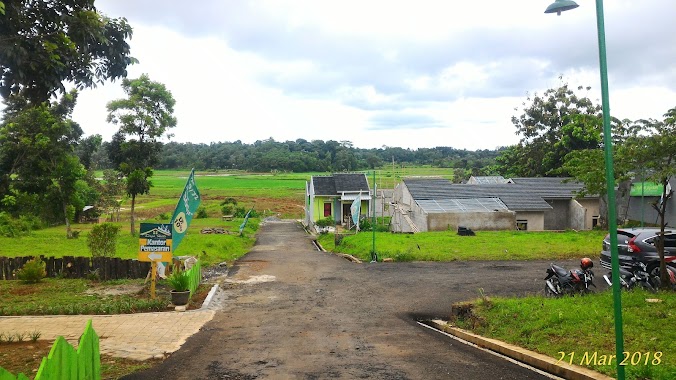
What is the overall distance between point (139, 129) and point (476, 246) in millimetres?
21929

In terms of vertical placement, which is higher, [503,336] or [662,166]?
[662,166]

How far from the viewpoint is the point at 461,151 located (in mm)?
140875

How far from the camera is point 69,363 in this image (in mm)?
5156

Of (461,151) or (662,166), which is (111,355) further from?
(461,151)

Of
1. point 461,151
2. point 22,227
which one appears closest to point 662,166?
point 22,227

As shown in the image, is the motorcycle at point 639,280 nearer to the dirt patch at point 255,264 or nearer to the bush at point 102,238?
the dirt patch at point 255,264

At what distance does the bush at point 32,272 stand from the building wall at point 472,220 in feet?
71.7

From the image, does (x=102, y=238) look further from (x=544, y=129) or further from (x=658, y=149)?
(x=544, y=129)

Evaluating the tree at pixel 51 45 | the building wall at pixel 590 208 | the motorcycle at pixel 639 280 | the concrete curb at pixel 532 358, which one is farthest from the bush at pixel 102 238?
the building wall at pixel 590 208

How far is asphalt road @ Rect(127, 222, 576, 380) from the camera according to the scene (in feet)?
24.6

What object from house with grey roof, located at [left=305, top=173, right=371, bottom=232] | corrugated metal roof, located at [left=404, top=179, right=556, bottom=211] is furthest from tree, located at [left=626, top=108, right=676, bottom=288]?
house with grey roof, located at [left=305, top=173, right=371, bottom=232]

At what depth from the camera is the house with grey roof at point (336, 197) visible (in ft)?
143

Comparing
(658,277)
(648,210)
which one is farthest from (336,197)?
(658,277)

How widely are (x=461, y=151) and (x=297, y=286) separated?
130 metres
